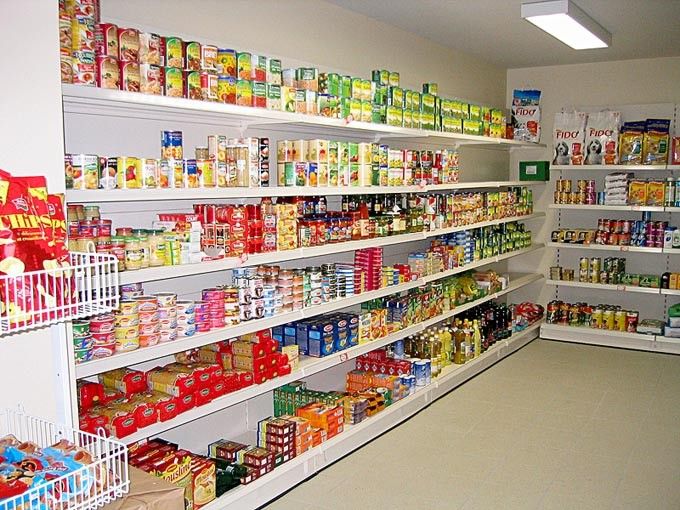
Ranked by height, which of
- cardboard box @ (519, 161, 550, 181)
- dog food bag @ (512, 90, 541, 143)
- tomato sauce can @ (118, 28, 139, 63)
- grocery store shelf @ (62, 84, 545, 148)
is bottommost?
cardboard box @ (519, 161, 550, 181)

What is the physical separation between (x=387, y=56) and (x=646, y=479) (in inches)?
145

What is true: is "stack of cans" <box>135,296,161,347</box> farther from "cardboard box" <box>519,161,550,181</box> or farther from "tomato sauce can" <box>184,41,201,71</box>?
"cardboard box" <box>519,161,550,181</box>

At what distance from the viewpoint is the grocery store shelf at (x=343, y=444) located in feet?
12.0

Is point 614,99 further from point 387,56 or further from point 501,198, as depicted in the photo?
point 387,56

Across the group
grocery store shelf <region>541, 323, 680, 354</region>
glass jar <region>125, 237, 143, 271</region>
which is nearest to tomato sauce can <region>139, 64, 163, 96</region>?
glass jar <region>125, 237, 143, 271</region>

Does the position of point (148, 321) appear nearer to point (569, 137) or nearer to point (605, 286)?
point (605, 286)

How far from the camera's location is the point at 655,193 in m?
7.08

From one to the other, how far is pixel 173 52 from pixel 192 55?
122 millimetres

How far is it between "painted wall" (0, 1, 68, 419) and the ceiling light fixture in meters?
3.44

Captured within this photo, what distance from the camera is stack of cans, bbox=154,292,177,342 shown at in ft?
10.6

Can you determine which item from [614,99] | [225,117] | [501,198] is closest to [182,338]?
[225,117]

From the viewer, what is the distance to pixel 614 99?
24.9 feet

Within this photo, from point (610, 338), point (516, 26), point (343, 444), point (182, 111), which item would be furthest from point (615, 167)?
point (182, 111)

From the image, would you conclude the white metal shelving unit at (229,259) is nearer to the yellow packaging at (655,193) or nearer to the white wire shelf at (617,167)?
the white wire shelf at (617,167)
